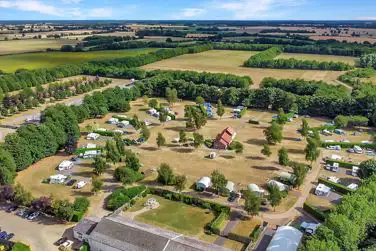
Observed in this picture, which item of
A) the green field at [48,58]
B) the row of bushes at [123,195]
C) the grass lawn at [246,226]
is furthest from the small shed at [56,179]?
the green field at [48,58]

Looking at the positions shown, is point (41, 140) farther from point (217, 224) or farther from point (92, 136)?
point (217, 224)

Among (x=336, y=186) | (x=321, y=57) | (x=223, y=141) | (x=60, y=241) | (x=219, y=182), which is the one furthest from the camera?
(x=321, y=57)

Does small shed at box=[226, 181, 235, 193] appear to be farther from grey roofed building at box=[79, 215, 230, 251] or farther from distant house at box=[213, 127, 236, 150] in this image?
grey roofed building at box=[79, 215, 230, 251]

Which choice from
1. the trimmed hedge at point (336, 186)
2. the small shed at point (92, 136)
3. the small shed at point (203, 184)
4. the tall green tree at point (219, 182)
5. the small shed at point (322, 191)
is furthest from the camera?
the small shed at point (92, 136)

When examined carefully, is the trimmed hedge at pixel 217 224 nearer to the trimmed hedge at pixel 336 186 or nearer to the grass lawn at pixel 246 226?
the grass lawn at pixel 246 226

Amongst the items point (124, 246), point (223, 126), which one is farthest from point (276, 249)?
point (223, 126)

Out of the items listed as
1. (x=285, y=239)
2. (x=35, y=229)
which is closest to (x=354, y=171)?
(x=285, y=239)
